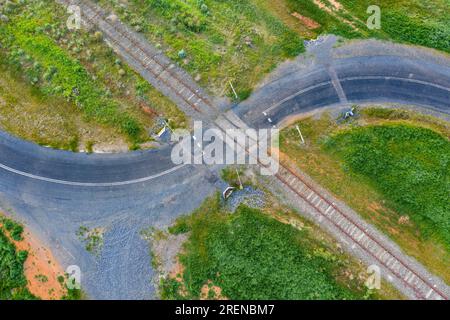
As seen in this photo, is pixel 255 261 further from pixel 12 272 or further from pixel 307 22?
pixel 307 22

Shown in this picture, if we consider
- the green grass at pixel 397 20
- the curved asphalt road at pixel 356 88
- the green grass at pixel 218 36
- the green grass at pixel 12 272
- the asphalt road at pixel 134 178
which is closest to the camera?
the green grass at pixel 12 272

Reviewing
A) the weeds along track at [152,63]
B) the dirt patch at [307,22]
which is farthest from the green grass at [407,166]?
the weeds along track at [152,63]

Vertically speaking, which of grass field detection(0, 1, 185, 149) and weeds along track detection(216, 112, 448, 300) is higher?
grass field detection(0, 1, 185, 149)

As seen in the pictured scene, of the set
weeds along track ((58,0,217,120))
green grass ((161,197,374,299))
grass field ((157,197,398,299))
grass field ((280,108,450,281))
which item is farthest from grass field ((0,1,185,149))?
grass field ((280,108,450,281))

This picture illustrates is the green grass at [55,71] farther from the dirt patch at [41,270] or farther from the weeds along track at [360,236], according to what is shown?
the weeds along track at [360,236]

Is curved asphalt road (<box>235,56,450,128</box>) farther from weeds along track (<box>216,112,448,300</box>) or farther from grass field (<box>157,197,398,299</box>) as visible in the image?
grass field (<box>157,197,398,299</box>)

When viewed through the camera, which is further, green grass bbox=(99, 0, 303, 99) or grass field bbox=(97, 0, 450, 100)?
grass field bbox=(97, 0, 450, 100)
